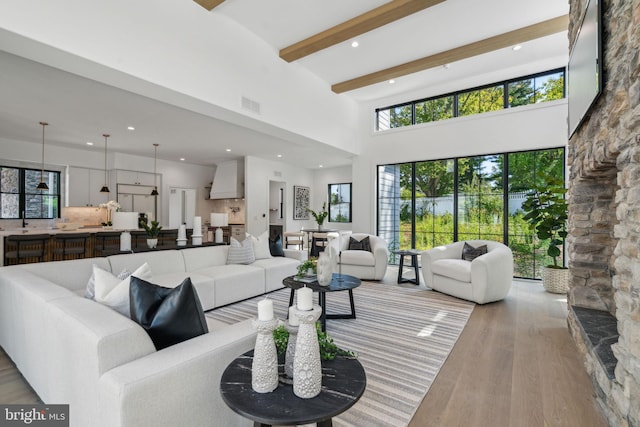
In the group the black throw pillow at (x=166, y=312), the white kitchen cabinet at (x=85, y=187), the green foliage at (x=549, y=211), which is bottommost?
the black throw pillow at (x=166, y=312)

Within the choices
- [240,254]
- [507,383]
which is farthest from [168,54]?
[507,383]

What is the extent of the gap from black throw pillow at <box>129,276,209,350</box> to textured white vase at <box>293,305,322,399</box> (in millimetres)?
665

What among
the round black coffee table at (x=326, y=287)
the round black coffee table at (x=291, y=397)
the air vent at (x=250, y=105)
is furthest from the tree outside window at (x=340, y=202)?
the round black coffee table at (x=291, y=397)

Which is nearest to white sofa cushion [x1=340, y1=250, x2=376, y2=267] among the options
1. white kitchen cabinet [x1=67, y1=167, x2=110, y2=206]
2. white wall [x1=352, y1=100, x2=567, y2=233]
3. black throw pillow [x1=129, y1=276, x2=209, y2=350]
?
white wall [x1=352, y1=100, x2=567, y2=233]

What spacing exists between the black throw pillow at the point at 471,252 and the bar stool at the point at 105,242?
624cm

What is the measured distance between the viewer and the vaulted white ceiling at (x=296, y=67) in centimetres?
374

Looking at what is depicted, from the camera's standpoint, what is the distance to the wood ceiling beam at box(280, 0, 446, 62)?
3.52m

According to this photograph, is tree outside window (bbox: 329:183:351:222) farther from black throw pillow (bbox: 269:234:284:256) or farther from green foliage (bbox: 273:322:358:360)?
green foliage (bbox: 273:322:358:360)

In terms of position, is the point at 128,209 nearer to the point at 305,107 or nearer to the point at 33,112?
the point at 33,112

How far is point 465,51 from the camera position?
4637 millimetres

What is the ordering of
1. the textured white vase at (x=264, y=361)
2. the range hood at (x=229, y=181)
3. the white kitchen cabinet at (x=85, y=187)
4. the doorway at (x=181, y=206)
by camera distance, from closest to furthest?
the textured white vase at (x=264, y=361)
the white kitchen cabinet at (x=85, y=187)
the range hood at (x=229, y=181)
the doorway at (x=181, y=206)

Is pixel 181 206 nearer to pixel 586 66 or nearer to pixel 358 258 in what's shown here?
pixel 358 258

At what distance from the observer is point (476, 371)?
92.4 inches

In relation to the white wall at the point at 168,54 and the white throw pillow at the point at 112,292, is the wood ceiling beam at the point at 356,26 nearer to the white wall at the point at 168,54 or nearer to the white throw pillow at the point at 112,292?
the white wall at the point at 168,54
